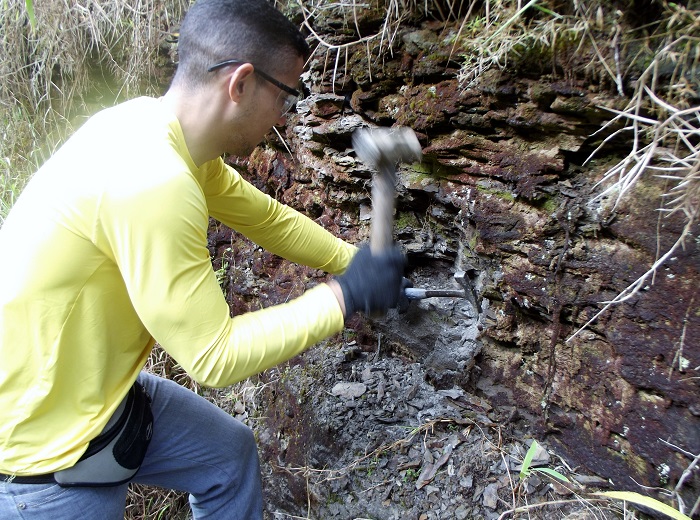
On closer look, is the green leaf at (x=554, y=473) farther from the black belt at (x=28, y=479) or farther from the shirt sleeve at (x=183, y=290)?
the black belt at (x=28, y=479)

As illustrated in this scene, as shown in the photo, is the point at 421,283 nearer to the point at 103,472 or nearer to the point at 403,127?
the point at 403,127

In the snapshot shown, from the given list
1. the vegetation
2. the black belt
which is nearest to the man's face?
the vegetation

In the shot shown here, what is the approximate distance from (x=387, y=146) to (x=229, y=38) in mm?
653

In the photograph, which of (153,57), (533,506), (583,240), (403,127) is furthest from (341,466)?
(153,57)

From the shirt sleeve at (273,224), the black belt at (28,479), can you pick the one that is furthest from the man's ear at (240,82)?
the black belt at (28,479)

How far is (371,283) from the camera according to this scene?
133cm

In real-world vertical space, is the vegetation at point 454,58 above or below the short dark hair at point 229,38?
below

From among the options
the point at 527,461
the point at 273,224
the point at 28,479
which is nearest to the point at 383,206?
the point at 273,224

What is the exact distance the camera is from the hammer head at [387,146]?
1.69 m

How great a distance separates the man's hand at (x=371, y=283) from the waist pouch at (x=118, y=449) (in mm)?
771

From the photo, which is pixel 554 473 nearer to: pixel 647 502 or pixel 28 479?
pixel 647 502

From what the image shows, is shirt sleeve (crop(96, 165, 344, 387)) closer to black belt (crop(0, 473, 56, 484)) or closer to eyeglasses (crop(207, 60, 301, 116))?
eyeglasses (crop(207, 60, 301, 116))

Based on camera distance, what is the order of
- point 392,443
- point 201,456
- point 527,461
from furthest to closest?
1. point 392,443
2. point 201,456
3. point 527,461

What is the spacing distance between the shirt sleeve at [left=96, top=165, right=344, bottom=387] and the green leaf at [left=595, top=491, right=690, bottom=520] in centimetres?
A: 102
